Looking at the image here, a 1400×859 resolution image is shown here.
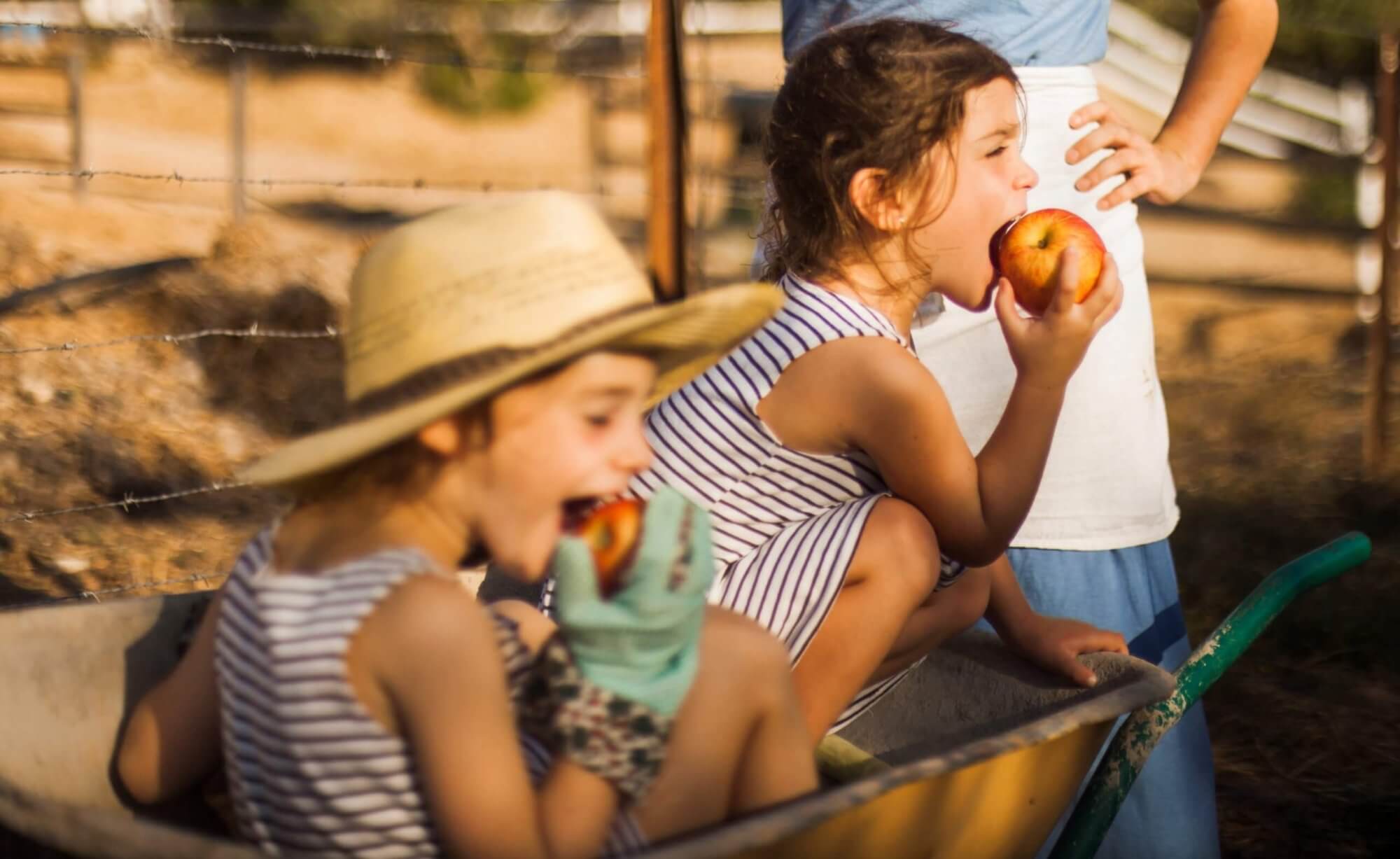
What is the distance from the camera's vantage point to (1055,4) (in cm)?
251

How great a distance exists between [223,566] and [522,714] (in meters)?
3.03

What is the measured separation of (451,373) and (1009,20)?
51.0 inches

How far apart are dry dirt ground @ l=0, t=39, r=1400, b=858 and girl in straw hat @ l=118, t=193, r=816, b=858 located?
7.09 ft

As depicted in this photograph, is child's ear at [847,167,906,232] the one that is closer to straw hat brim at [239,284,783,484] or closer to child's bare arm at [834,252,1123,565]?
child's bare arm at [834,252,1123,565]

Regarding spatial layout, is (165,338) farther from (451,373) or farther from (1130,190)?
(451,373)

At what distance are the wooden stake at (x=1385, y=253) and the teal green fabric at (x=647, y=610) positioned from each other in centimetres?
529

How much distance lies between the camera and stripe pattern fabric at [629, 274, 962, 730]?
2.21 m

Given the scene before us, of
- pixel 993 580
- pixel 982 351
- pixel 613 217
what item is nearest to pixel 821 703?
pixel 993 580

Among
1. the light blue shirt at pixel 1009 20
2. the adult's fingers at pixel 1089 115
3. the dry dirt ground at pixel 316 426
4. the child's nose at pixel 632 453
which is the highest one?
the light blue shirt at pixel 1009 20

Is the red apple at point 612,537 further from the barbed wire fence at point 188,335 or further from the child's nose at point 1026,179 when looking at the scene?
the barbed wire fence at point 188,335

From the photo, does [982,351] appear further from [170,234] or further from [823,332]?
[170,234]

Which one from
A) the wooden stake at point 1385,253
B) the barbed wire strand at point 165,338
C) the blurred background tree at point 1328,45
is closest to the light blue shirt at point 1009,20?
the barbed wire strand at point 165,338

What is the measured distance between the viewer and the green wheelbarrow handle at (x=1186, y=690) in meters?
1.92

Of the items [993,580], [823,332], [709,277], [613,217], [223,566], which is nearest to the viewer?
[823,332]
